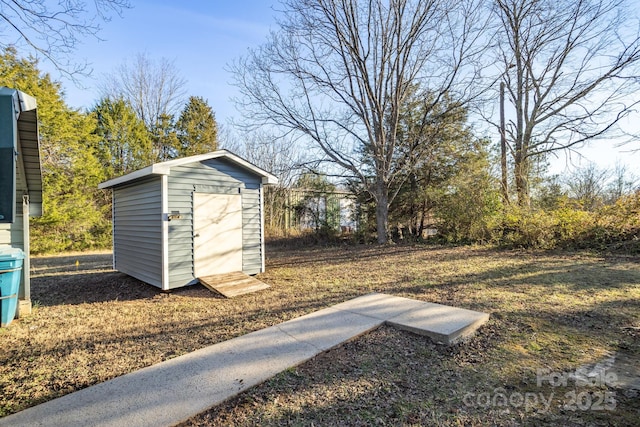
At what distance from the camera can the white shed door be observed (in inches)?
222

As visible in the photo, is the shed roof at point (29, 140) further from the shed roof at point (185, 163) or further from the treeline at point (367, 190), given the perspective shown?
the treeline at point (367, 190)

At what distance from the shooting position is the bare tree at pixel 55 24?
4.09 meters

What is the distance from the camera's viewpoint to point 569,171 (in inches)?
420

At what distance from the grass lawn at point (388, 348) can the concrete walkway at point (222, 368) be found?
125 mm

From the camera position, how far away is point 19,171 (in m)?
3.97

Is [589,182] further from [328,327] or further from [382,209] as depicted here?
[328,327]

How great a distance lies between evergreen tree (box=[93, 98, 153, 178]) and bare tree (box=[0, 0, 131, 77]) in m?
9.80

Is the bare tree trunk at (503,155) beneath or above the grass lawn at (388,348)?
above

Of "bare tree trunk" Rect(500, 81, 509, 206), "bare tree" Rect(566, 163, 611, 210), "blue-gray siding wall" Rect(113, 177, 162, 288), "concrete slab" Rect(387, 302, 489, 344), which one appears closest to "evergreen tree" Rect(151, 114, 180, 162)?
"blue-gray siding wall" Rect(113, 177, 162, 288)

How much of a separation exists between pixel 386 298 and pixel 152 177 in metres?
4.71

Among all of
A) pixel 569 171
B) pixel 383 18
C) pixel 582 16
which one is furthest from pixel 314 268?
pixel 582 16

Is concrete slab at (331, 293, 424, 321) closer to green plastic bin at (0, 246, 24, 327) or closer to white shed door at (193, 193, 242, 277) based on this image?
white shed door at (193, 193, 242, 277)

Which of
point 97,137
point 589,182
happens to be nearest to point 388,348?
point 97,137

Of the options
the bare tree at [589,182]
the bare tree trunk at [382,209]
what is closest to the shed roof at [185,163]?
the bare tree trunk at [382,209]
